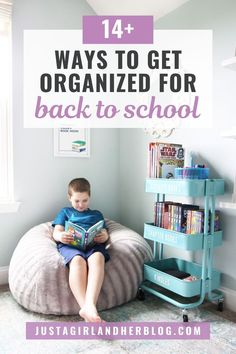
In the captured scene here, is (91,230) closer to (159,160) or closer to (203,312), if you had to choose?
(159,160)

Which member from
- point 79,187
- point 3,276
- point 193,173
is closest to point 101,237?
point 79,187

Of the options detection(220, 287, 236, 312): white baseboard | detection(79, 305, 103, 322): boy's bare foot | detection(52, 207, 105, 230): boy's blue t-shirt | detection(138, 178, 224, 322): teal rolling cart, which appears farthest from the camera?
detection(52, 207, 105, 230): boy's blue t-shirt

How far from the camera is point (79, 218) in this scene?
229 centimetres

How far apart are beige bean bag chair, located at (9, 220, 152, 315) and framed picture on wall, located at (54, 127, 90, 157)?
0.76 m

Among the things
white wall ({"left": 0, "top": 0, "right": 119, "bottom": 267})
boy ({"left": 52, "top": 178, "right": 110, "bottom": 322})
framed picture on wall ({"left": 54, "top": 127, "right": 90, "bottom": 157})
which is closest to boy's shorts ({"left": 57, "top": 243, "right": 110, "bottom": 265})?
boy ({"left": 52, "top": 178, "right": 110, "bottom": 322})

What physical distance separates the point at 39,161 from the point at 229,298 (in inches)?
65.2

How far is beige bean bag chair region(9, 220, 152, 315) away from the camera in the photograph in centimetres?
185

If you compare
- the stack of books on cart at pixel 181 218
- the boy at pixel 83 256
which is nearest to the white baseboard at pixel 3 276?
the boy at pixel 83 256

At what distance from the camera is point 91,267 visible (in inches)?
74.7

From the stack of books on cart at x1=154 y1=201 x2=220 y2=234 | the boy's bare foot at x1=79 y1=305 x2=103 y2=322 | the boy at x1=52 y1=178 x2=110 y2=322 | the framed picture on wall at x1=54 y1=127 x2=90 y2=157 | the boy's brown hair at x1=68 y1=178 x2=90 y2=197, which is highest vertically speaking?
the framed picture on wall at x1=54 y1=127 x2=90 y2=157

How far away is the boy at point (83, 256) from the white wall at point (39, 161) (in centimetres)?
35

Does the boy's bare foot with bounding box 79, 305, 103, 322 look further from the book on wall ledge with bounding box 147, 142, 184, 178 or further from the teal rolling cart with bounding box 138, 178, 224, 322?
the book on wall ledge with bounding box 147, 142, 184, 178

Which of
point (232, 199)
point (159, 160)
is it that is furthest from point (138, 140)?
point (232, 199)

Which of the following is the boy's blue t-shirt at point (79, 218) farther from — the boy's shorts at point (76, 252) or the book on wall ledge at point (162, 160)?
the book on wall ledge at point (162, 160)
